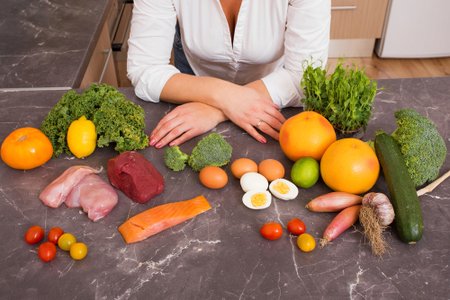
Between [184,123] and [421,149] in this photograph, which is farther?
[184,123]

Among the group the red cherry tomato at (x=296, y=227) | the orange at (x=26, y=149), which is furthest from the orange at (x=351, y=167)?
the orange at (x=26, y=149)

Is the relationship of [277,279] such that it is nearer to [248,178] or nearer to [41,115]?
[248,178]

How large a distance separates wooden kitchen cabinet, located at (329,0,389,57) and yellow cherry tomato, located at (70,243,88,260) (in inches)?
101

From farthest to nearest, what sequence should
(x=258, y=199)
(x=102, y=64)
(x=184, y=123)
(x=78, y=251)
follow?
(x=102, y=64)
(x=184, y=123)
(x=258, y=199)
(x=78, y=251)

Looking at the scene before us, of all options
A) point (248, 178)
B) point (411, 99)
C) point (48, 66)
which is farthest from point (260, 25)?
point (48, 66)

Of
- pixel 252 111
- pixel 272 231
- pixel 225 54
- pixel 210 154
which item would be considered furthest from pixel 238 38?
pixel 272 231

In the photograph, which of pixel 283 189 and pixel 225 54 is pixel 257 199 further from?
pixel 225 54

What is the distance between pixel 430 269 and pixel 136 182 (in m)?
0.62

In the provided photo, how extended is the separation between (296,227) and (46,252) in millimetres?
499

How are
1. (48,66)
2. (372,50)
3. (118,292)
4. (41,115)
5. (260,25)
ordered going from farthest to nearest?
(372,50) < (48,66) < (260,25) < (41,115) < (118,292)

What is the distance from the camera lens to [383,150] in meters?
1.07

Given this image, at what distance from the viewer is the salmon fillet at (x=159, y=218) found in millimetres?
998

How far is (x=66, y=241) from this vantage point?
0.97m

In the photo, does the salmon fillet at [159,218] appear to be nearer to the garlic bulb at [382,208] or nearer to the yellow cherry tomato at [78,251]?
the yellow cherry tomato at [78,251]
